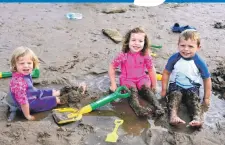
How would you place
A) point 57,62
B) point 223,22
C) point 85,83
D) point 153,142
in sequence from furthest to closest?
point 223,22 < point 57,62 < point 85,83 < point 153,142

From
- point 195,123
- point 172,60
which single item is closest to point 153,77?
point 172,60

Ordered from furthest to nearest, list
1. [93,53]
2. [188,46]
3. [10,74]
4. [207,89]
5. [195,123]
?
[93,53]
[10,74]
[207,89]
[188,46]
[195,123]

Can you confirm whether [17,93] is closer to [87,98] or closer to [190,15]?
[87,98]

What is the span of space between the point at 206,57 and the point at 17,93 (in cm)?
280

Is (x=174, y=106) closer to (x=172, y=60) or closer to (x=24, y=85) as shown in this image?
(x=172, y=60)

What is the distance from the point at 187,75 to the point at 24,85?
171cm

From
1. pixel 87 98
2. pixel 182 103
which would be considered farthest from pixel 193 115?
pixel 87 98

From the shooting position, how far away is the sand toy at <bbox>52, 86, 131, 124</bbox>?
352 centimetres

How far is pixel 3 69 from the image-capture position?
15.0 ft

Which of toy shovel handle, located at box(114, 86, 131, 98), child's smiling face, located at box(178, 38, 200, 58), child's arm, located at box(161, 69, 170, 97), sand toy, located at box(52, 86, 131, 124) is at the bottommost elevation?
sand toy, located at box(52, 86, 131, 124)

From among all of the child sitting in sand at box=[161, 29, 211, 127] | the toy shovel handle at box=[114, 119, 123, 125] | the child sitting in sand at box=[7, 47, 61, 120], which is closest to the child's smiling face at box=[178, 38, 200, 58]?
the child sitting in sand at box=[161, 29, 211, 127]

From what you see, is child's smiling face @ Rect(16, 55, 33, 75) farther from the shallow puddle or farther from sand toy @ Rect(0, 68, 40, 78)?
sand toy @ Rect(0, 68, 40, 78)

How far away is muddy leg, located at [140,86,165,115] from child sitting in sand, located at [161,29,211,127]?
13 cm

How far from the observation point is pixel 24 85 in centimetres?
349
